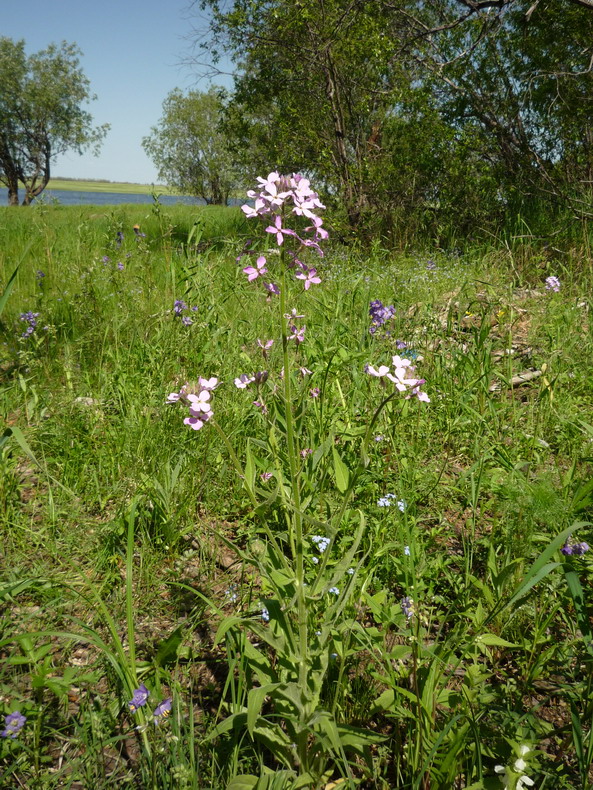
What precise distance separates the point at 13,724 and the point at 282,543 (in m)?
0.99

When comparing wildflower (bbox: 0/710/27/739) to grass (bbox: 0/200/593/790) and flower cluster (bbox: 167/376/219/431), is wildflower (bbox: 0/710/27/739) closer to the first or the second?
grass (bbox: 0/200/593/790)

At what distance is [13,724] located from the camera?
1.15 meters

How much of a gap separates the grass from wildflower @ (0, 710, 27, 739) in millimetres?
52

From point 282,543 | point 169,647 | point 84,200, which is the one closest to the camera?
point 169,647

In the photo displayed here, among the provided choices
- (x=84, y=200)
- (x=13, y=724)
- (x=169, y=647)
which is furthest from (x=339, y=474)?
(x=84, y=200)

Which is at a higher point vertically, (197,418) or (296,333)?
(296,333)

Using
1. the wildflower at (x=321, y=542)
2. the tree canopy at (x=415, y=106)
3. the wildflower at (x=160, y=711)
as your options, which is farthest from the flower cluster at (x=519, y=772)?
the tree canopy at (x=415, y=106)

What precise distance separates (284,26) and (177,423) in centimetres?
591

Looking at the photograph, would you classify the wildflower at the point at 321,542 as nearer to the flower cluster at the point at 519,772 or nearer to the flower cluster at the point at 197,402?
the flower cluster at the point at 197,402

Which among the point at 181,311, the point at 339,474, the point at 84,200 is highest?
the point at 84,200

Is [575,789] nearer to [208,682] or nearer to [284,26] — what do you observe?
[208,682]

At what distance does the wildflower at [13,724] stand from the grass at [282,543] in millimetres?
52

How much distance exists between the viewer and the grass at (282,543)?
1.19 m

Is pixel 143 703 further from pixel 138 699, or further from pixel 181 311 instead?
pixel 181 311
